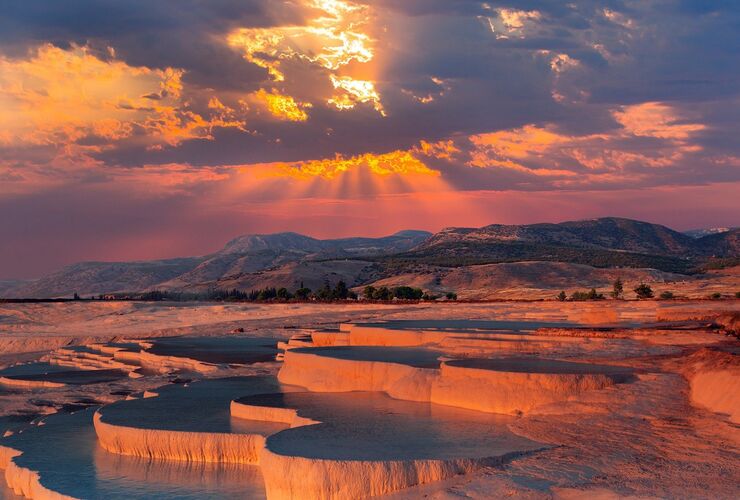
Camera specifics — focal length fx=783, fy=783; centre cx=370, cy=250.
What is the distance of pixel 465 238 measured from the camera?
158500 millimetres

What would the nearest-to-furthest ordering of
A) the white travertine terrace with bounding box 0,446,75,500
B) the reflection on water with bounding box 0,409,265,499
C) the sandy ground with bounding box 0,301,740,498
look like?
the sandy ground with bounding box 0,301,740,498
the white travertine terrace with bounding box 0,446,75,500
the reflection on water with bounding box 0,409,265,499

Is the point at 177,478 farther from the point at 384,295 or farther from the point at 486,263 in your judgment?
the point at 486,263

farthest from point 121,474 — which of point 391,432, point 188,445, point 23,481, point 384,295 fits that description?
point 384,295

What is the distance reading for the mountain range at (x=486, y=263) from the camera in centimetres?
9119

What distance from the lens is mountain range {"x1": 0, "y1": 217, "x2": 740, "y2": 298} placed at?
9119 cm

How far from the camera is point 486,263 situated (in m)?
101

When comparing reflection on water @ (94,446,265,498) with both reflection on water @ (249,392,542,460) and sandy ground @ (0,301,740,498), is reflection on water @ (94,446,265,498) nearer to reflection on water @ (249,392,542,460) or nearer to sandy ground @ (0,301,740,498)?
reflection on water @ (249,392,542,460)

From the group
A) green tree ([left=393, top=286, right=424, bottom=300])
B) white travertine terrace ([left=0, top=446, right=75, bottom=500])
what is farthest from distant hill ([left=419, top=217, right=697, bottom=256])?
white travertine terrace ([left=0, top=446, right=75, bottom=500])

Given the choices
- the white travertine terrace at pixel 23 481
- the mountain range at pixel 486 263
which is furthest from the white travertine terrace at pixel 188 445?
the mountain range at pixel 486 263

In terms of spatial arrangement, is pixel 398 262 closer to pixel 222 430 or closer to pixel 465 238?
pixel 465 238

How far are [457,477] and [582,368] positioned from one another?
18.5ft

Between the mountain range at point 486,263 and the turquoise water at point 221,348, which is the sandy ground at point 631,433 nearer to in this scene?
the turquoise water at point 221,348

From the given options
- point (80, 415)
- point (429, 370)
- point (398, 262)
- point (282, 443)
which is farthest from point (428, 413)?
point (398, 262)

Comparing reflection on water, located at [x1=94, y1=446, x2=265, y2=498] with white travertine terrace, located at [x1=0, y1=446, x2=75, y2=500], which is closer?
white travertine terrace, located at [x1=0, y1=446, x2=75, y2=500]
